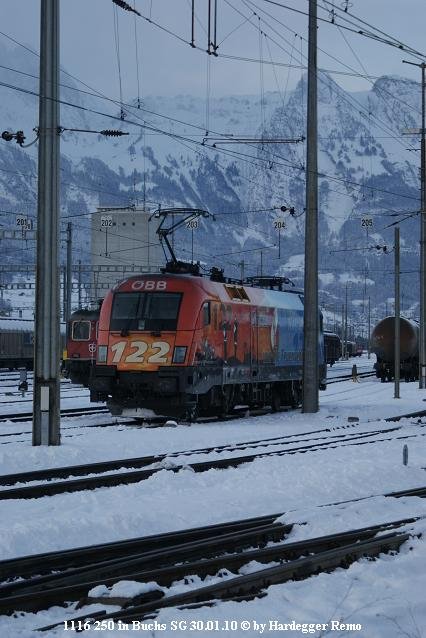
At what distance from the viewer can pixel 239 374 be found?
1045 inches

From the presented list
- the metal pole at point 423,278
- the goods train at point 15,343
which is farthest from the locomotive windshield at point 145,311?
the goods train at point 15,343

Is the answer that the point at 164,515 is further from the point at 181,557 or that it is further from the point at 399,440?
the point at 399,440

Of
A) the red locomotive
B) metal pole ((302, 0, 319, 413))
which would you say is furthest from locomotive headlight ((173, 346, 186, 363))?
the red locomotive

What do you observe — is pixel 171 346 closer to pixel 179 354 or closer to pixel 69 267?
pixel 179 354

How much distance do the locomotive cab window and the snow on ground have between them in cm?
1895

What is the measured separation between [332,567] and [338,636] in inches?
90.6

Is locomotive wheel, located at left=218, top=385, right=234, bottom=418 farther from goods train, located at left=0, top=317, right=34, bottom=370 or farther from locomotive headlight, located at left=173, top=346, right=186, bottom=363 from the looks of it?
goods train, located at left=0, top=317, right=34, bottom=370

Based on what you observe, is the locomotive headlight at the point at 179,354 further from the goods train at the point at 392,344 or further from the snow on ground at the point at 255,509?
the goods train at the point at 392,344

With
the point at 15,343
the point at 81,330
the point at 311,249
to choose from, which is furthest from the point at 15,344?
the point at 311,249

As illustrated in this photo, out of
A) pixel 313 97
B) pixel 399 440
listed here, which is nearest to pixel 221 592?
pixel 399 440

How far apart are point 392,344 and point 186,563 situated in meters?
46.8

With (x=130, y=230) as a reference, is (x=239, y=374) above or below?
below

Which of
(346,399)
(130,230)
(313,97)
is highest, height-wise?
(130,230)

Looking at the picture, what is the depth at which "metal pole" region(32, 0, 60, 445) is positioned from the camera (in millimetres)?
17562
